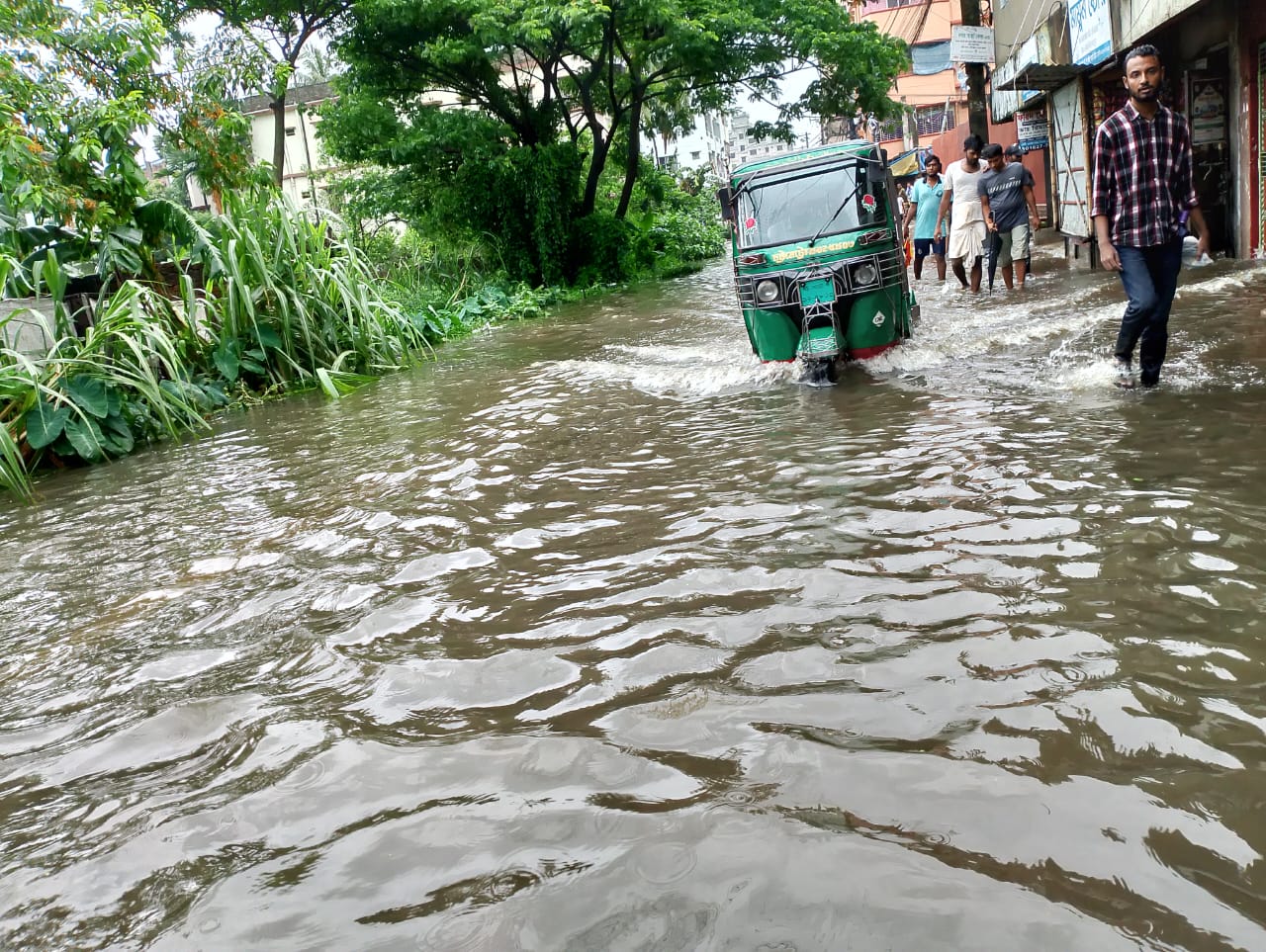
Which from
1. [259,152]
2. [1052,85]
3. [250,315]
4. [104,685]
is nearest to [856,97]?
[1052,85]

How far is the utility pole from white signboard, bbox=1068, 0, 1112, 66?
361cm

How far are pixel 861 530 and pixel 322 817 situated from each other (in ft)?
7.89

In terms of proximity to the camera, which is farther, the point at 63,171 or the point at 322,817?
the point at 63,171

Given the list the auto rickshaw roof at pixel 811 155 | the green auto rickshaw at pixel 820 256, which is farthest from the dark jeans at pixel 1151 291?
the auto rickshaw roof at pixel 811 155

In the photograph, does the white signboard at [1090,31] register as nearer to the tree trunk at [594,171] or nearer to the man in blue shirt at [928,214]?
the man in blue shirt at [928,214]

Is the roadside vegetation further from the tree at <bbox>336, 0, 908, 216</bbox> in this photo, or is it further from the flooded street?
the flooded street

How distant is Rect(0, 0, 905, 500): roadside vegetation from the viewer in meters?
8.66

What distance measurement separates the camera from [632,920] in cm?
190

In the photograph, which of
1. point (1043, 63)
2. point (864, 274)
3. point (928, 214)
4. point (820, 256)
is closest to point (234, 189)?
point (820, 256)

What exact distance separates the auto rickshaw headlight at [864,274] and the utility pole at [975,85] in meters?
10.8

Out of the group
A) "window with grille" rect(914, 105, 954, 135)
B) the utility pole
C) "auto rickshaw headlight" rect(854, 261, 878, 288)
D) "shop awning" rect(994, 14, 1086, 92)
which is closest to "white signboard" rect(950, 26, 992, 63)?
"shop awning" rect(994, 14, 1086, 92)

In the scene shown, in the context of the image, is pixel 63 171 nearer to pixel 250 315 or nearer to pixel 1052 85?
pixel 250 315

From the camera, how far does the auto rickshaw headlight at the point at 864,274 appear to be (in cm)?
798

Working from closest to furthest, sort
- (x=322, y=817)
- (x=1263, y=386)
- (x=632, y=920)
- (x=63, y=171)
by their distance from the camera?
(x=632, y=920)
(x=322, y=817)
(x=1263, y=386)
(x=63, y=171)
